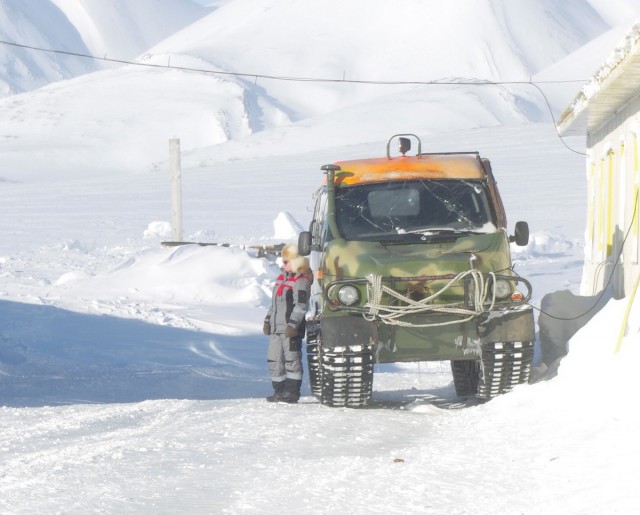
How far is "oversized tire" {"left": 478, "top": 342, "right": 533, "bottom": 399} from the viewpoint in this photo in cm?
966

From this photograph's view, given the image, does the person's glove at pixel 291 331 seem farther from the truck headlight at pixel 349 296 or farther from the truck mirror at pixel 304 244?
the truck headlight at pixel 349 296

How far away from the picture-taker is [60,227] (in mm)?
40312

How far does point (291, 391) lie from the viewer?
10.7 m

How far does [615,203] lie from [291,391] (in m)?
5.63

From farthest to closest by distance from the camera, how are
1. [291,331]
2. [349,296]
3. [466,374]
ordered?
[466,374], [291,331], [349,296]

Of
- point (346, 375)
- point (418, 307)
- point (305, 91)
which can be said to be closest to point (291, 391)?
point (346, 375)

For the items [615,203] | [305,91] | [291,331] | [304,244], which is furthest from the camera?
[305,91]

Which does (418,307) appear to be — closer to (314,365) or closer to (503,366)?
(503,366)

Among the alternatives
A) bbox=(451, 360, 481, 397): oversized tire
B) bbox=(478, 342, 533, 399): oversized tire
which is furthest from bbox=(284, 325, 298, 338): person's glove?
bbox=(451, 360, 481, 397): oversized tire

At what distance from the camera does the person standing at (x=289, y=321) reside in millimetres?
10484

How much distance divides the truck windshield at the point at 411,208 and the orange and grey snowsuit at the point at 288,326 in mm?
652

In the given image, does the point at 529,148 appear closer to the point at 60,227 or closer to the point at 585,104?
the point at 60,227

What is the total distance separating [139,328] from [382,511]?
15810mm

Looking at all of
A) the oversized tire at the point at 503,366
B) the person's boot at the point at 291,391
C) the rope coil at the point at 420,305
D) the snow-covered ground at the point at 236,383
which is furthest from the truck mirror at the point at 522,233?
the person's boot at the point at 291,391
